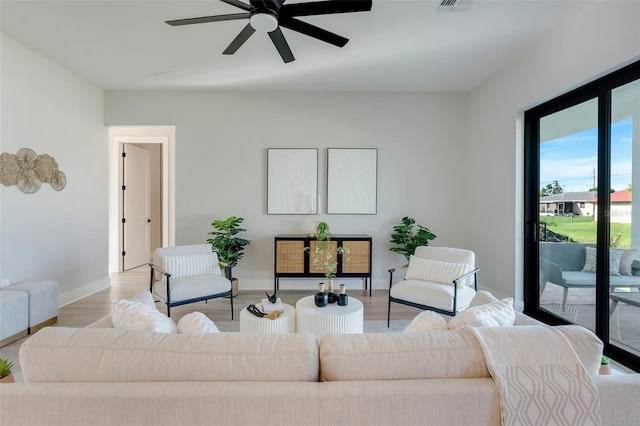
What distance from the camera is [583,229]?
109 inches

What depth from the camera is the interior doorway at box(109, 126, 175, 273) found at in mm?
5406

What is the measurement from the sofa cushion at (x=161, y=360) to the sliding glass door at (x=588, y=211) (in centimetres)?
293

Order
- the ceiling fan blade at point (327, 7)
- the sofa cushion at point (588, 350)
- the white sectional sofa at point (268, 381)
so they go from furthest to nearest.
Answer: the ceiling fan blade at point (327, 7)
the sofa cushion at point (588, 350)
the white sectional sofa at point (268, 381)

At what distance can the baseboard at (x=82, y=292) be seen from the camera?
12.3 ft

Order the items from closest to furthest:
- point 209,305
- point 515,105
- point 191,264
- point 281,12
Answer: point 281,12
point 191,264
point 515,105
point 209,305

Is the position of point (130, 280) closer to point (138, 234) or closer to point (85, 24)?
point (138, 234)

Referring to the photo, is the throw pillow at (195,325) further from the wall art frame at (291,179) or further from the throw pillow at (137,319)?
the wall art frame at (291,179)

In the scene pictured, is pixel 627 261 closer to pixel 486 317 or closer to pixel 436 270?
pixel 436 270

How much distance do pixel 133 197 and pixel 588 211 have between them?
23.0 ft

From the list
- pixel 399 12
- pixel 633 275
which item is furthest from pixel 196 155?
pixel 633 275

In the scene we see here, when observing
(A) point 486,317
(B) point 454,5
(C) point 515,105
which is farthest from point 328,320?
(C) point 515,105

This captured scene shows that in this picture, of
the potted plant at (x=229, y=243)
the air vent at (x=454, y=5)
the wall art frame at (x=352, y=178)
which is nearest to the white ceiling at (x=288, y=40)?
the air vent at (x=454, y=5)

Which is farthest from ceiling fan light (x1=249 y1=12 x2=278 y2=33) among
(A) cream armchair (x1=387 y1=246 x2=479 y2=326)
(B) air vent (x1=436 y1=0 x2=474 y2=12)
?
(A) cream armchair (x1=387 y1=246 x2=479 y2=326)

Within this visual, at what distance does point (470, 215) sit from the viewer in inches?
178
